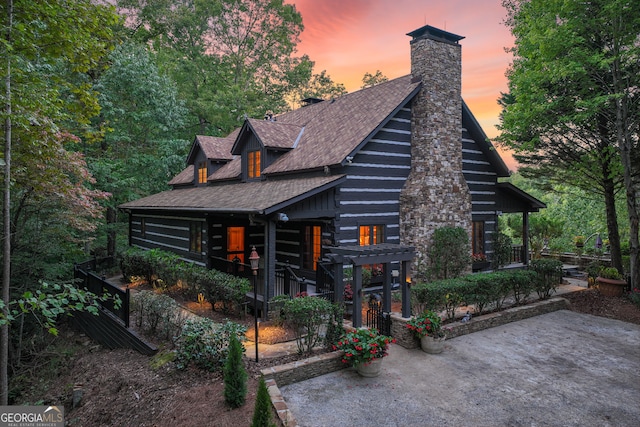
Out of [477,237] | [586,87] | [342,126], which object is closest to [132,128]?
[342,126]

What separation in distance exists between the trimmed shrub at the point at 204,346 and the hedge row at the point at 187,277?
9.12 ft

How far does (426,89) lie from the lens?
14.3m

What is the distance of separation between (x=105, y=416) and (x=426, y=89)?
45.9 feet

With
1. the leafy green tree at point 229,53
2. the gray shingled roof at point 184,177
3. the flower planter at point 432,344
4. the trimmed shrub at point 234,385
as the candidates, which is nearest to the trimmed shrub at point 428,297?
the flower planter at point 432,344

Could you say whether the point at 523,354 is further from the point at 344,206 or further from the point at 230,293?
the point at 230,293

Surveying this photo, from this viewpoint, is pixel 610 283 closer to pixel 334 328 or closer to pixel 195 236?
pixel 334 328

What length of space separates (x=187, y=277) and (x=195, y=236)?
5.20 metres

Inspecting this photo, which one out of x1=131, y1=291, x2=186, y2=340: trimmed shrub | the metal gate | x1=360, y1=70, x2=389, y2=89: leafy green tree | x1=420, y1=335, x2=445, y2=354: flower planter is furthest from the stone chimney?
x1=360, y1=70, x2=389, y2=89: leafy green tree

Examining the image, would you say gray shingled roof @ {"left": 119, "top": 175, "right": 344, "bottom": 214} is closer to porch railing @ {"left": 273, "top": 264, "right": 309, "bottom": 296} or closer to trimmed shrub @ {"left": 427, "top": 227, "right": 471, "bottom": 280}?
porch railing @ {"left": 273, "top": 264, "right": 309, "bottom": 296}

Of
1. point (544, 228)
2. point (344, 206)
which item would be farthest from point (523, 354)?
point (544, 228)

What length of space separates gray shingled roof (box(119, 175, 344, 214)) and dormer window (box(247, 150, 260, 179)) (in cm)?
43

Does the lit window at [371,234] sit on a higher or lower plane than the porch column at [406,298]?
higher

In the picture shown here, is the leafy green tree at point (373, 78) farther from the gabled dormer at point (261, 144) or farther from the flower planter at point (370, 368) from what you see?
the flower planter at point (370, 368)

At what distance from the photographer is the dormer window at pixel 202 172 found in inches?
823
